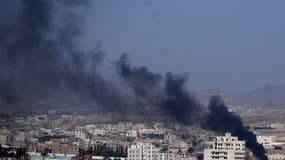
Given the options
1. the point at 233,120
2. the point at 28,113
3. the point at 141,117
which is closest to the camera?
the point at 233,120

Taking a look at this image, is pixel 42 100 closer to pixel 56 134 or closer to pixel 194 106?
pixel 56 134

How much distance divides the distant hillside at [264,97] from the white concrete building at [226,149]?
3848 cm

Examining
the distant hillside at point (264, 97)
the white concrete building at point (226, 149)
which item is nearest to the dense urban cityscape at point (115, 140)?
the white concrete building at point (226, 149)

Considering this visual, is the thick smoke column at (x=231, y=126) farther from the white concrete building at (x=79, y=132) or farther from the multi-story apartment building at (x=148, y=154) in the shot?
the white concrete building at (x=79, y=132)

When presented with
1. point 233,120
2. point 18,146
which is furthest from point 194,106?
point 18,146

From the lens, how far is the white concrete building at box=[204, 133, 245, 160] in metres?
34.6

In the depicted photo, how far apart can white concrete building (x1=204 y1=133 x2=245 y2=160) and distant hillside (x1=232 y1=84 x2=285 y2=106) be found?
126 feet

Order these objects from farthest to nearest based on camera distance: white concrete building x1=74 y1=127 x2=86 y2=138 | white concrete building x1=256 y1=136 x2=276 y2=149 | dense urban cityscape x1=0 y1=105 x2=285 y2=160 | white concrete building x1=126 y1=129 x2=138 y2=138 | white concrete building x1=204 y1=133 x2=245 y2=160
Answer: white concrete building x1=74 y1=127 x2=86 y2=138
white concrete building x1=126 y1=129 x2=138 y2=138
white concrete building x1=256 y1=136 x2=276 y2=149
dense urban cityscape x1=0 y1=105 x2=285 y2=160
white concrete building x1=204 y1=133 x2=245 y2=160

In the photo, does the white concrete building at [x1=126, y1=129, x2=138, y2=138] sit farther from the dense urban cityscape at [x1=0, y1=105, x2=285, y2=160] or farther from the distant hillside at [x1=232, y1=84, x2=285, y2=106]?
the distant hillside at [x1=232, y1=84, x2=285, y2=106]

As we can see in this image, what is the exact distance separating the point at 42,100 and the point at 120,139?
3.98 metres

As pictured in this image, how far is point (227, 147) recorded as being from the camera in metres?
34.9

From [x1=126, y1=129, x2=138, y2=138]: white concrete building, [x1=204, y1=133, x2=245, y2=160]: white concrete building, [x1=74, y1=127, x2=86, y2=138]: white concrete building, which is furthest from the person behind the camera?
[x1=74, y1=127, x2=86, y2=138]: white concrete building

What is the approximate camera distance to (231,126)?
3753 cm

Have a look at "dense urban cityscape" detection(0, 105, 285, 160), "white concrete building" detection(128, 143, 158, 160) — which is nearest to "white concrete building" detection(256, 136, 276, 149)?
"dense urban cityscape" detection(0, 105, 285, 160)
